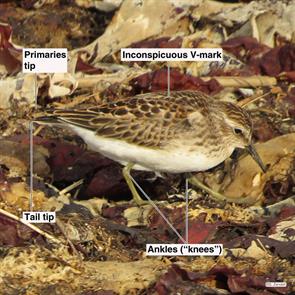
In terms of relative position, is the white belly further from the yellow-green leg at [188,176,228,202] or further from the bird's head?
the yellow-green leg at [188,176,228,202]

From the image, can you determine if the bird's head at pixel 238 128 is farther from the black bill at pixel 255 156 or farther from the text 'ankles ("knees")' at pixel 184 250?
the text 'ankles ("knees")' at pixel 184 250

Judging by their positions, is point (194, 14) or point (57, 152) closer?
point (57, 152)

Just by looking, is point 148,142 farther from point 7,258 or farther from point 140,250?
point 7,258

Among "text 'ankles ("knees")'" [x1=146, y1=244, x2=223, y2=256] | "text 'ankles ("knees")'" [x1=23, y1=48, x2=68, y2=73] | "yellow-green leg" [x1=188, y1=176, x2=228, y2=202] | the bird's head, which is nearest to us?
"text 'ankles ("knees")'" [x1=146, y1=244, x2=223, y2=256]

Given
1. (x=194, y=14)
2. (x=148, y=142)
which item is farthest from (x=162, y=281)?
(x=194, y=14)

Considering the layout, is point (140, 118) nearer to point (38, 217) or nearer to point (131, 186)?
point (131, 186)

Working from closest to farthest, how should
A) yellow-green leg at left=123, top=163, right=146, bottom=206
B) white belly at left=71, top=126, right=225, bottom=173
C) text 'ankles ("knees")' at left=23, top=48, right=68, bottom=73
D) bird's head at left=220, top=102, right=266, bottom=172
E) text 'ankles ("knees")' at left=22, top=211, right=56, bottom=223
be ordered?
text 'ankles ("knees")' at left=22, top=211, right=56, bottom=223 < white belly at left=71, top=126, right=225, bottom=173 < yellow-green leg at left=123, top=163, right=146, bottom=206 < bird's head at left=220, top=102, right=266, bottom=172 < text 'ankles ("knees")' at left=23, top=48, right=68, bottom=73

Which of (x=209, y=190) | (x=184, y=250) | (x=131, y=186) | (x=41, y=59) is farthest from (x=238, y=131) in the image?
(x=41, y=59)

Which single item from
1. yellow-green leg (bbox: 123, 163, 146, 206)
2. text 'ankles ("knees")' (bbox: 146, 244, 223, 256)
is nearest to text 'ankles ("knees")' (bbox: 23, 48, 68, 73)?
yellow-green leg (bbox: 123, 163, 146, 206)
